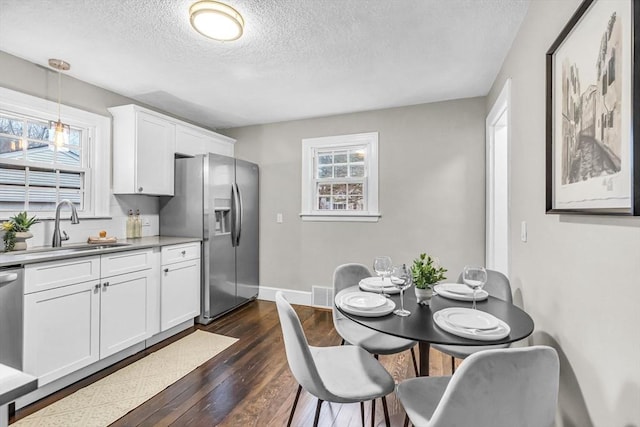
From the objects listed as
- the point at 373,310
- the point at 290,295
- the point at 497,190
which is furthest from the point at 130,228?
the point at 497,190

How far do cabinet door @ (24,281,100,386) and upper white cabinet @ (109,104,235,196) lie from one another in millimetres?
1154

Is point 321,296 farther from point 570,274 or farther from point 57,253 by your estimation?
point 570,274

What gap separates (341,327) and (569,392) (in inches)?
47.0

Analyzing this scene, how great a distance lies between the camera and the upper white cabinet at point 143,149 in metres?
2.98

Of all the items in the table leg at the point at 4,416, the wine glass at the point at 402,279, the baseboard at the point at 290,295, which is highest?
the wine glass at the point at 402,279

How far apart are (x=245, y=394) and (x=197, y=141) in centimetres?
286

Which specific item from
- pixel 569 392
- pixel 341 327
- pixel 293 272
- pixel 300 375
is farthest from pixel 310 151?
pixel 569 392

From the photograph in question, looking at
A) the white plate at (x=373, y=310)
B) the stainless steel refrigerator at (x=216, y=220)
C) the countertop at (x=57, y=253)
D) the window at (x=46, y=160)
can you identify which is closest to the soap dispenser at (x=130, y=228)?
the window at (x=46, y=160)

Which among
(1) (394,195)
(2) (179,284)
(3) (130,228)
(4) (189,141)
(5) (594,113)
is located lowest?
(2) (179,284)

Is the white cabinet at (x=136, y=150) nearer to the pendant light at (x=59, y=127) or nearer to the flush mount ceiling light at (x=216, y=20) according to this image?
the pendant light at (x=59, y=127)

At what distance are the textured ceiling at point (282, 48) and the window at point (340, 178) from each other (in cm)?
59

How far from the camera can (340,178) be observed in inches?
152

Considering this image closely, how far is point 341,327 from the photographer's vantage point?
205cm

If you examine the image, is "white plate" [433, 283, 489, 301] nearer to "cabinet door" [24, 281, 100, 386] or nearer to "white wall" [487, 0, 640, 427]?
"white wall" [487, 0, 640, 427]
